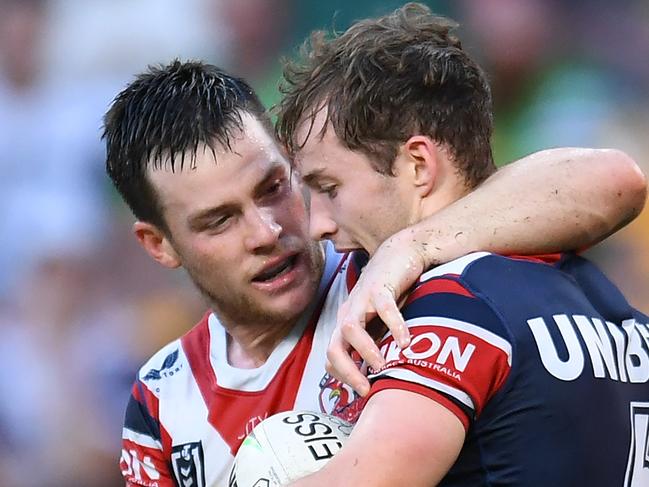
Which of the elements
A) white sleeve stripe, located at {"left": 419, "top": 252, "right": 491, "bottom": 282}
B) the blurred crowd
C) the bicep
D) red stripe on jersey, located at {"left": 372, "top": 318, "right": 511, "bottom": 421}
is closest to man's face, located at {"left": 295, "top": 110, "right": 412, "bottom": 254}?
white sleeve stripe, located at {"left": 419, "top": 252, "right": 491, "bottom": 282}

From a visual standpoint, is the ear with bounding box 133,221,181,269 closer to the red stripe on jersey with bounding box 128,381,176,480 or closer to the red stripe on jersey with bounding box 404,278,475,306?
the red stripe on jersey with bounding box 128,381,176,480

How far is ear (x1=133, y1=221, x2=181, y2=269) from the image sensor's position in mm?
2660

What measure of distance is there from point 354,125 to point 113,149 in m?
0.97

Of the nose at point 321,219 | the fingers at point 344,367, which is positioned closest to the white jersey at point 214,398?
the nose at point 321,219

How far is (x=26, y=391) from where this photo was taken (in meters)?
4.20

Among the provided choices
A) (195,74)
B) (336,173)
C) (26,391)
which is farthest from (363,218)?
(26,391)

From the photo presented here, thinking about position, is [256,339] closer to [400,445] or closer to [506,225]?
[506,225]

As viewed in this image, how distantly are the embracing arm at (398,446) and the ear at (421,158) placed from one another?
17.2 inches

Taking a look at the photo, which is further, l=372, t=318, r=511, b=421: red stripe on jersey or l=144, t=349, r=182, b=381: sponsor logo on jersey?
l=144, t=349, r=182, b=381: sponsor logo on jersey

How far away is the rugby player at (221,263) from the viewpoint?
2432mm

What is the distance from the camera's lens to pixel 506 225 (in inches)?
72.6

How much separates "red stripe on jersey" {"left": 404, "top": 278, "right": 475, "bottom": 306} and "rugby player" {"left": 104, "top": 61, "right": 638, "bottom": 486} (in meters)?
0.68

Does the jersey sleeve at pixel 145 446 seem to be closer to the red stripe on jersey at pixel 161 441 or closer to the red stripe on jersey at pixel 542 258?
the red stripe on jersey at pixel 161 441

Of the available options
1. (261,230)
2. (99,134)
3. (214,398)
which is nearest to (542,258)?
(261,230)
